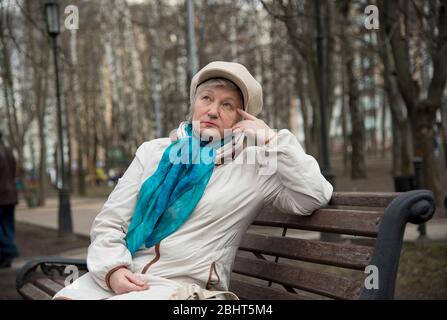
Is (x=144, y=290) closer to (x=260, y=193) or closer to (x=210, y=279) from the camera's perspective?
(x=210, y=279)

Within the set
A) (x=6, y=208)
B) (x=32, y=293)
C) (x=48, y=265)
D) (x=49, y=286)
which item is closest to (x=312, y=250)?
(x=49, y=286)

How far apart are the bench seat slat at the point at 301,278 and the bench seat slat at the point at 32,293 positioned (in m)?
1.06

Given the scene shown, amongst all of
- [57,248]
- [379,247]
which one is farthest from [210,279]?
[57,248]

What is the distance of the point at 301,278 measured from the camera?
3.02 m

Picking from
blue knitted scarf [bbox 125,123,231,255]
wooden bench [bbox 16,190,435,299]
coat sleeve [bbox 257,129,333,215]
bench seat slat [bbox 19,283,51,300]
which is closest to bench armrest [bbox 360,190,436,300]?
wooden bench [bbox 16,190,435,299]

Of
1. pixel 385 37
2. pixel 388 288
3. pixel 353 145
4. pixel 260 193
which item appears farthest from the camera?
pixel 353 145

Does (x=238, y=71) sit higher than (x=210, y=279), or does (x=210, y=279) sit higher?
(x=238, y=71)

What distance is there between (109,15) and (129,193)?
3225 cm

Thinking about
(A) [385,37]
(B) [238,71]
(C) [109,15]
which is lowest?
(B) [238,71]

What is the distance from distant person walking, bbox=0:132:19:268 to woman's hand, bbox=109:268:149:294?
6.88m

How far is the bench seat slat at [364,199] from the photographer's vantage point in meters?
2.59

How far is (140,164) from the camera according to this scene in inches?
121

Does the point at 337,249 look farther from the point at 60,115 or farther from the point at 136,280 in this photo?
the point at 60,115

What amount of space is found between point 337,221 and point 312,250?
0.70 ft
